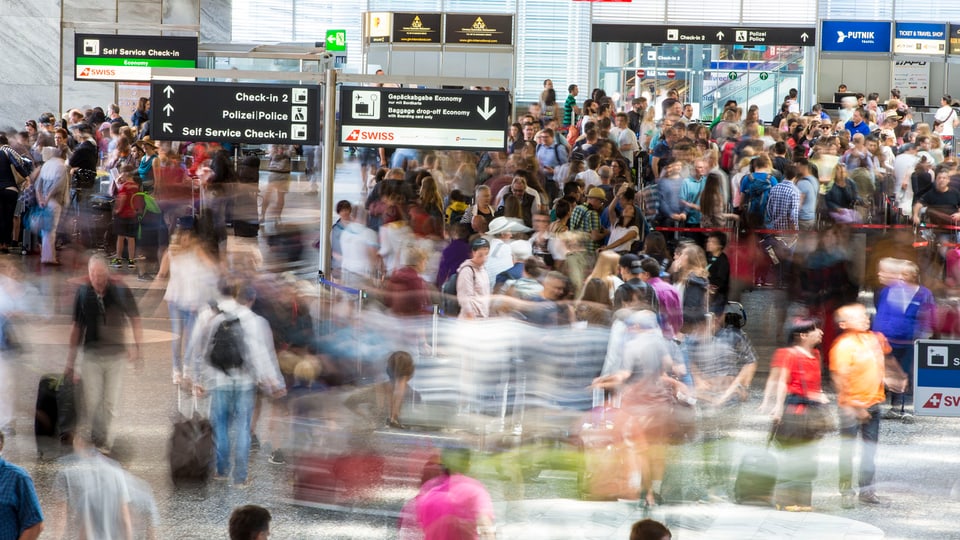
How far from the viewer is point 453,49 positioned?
2964 cm

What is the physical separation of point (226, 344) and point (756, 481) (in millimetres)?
3959

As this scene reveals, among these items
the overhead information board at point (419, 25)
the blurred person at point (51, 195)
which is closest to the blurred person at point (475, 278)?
the blurred person at point (51, 195)

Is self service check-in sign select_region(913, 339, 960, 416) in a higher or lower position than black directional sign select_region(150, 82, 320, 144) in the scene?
lower

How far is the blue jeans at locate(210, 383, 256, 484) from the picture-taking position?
30.6 feet

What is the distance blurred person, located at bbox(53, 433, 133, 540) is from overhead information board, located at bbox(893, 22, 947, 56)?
93.1 feet

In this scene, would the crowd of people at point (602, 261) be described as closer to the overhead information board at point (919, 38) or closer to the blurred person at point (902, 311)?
the blurred person at point (902, 311)

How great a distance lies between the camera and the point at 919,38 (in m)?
32.0

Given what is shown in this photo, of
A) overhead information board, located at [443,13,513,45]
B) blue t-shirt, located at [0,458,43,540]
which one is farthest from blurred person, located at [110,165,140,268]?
overhead information board, located at [443,13,513,45]

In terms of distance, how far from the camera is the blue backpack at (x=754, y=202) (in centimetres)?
1622

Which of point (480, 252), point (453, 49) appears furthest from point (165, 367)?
point (453, 49)

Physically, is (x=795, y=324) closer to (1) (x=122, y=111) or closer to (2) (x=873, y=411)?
(2) (x=873, y=411)

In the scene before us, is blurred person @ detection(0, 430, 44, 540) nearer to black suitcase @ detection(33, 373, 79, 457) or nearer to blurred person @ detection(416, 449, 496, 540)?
blurred person @ detection(416, 449, 496, 540)

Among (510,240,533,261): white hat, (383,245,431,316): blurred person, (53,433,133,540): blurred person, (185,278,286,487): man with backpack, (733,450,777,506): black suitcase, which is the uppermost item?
(510,240,533,261): white hat

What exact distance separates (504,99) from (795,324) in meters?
4.03
